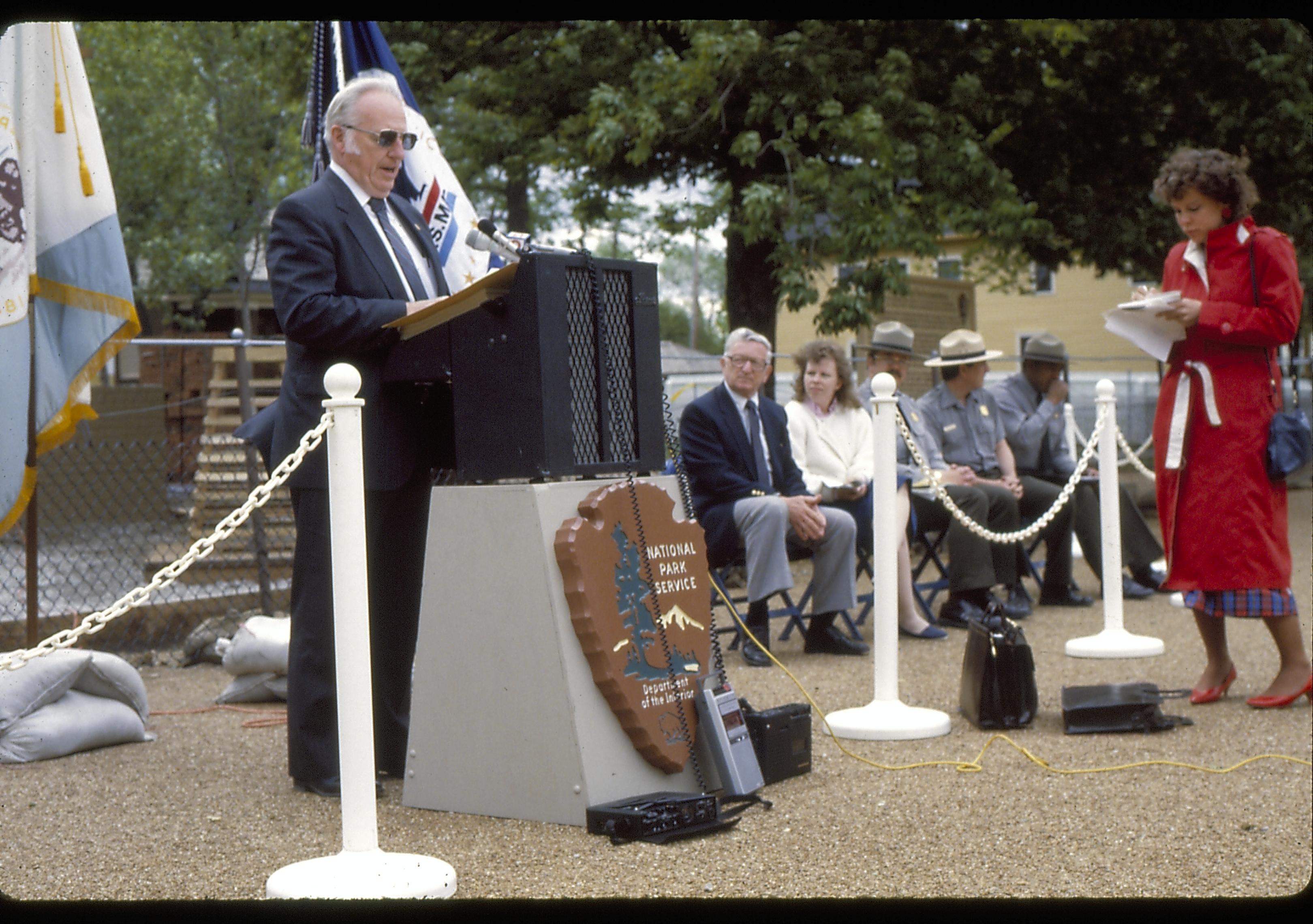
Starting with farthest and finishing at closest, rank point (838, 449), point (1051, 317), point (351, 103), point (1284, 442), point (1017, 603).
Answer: point (1051, 317) → point (1017, 603) → point (838, 449) → point (1284, 442) → point (351, 103)

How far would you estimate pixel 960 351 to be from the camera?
8641 mm

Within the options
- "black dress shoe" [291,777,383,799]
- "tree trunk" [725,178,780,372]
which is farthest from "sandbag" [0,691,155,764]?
"tree trunk" [725,178,780,372]

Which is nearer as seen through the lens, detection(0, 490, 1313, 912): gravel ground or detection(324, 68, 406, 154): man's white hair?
detection(0, 490, 1313, 912): gravel ground

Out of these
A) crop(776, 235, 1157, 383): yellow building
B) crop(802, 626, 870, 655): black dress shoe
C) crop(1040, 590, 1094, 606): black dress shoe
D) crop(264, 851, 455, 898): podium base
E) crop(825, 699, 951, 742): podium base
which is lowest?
crop(1040, 590, 1094, 606): black dress shoe

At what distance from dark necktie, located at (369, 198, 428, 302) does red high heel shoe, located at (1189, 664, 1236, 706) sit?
11.4 ft

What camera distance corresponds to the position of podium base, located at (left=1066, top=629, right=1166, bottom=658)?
7.07 metres

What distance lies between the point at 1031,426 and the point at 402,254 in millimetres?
5632

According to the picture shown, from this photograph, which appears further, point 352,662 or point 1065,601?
point 1065,601

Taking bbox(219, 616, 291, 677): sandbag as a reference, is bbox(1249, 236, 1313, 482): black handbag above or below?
above

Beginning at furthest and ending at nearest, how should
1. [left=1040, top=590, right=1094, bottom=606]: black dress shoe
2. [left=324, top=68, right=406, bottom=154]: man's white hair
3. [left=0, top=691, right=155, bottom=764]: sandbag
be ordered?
1. [left=1040, top=590, right=1094, bottom=606]: black dress shoe
2. [left=0, top=691, right=155, bottom=764]: sandbag
3. [left=324, top=68, right=406, bottom=154]: man's white hair

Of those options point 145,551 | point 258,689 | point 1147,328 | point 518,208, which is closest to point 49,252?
point 258,689

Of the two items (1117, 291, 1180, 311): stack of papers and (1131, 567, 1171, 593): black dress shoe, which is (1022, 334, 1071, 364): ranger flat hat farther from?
(1117, 291, 1180, 311): stack of papers

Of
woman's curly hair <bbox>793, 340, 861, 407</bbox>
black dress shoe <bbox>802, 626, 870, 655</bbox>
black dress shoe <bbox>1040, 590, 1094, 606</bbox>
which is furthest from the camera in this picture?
black dress shoe <bbox>1040, 590, 1094, 606</bbox>

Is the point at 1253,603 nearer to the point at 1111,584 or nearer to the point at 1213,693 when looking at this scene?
the point at 1213,693
